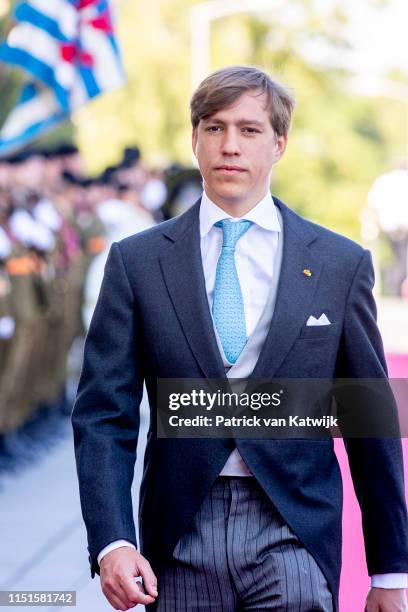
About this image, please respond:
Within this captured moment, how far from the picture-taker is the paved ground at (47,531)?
6941 millimetres

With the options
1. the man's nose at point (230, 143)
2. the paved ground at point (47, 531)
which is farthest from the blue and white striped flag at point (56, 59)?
the man's nose at point (230, 143)

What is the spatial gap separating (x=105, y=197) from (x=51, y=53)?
4466mm

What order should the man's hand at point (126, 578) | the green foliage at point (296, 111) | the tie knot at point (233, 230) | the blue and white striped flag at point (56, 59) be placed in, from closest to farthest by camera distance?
the man's hand at point (126, 578) < the tie knot at point (233, 230) < the blue and white striped flag at point (56, 59) < the green foliage at point (296, 111)

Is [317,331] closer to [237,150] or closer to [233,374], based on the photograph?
[233,374]

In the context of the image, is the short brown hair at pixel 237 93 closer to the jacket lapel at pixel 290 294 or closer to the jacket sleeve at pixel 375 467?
the jacket lapel at pixel 290 294

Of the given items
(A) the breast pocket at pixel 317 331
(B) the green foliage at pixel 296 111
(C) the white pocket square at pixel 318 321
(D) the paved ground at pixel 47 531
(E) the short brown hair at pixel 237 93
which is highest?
(B) the green foliage at pixel 296 111

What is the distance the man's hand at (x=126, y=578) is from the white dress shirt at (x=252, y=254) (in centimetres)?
49

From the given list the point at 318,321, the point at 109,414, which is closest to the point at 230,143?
the point at 318,321

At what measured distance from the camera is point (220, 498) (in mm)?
3432

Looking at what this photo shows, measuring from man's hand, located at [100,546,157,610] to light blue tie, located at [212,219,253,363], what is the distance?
495mm

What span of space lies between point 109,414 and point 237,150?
0.66 m

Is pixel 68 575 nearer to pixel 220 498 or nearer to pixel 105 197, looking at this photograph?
pixel 220 498

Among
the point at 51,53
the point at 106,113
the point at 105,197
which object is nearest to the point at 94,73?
the point at 51,53

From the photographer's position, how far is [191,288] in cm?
356
